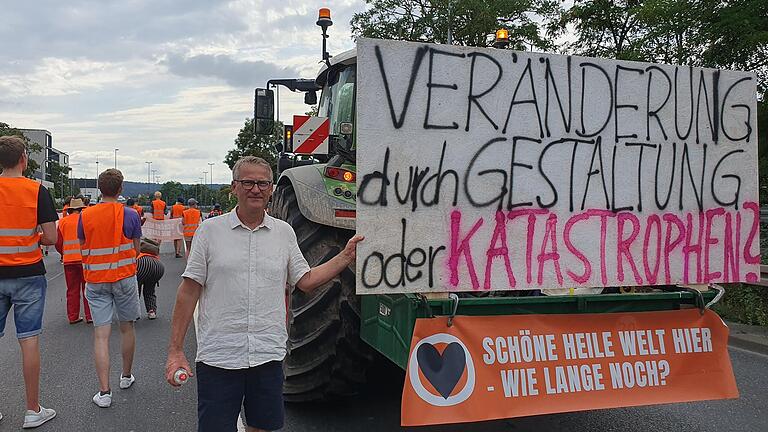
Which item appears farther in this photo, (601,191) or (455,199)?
(601,191)

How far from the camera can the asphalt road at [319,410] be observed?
175 inches

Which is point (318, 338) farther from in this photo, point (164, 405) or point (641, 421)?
point (641, 421)

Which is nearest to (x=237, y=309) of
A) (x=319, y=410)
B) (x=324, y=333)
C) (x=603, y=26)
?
(x=324, y=333)

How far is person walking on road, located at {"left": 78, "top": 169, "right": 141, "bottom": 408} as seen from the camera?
4930 mm

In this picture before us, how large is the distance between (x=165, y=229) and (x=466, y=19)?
14412mm

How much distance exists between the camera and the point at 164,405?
16.1 ft

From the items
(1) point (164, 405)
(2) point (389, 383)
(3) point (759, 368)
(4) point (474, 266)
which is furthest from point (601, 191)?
(3) point (759, 368)

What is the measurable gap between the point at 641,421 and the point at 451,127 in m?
2.92

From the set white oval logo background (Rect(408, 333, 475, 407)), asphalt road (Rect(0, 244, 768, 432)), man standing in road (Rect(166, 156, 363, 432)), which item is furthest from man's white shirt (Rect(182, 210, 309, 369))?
asphalt road (Rect(0, 244, 768, 432))

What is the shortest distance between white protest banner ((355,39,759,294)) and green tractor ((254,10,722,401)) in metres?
0.12

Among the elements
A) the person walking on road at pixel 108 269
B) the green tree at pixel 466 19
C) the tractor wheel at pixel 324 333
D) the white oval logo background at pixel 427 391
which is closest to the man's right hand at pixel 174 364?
the white oval logo background at pixel 427 391

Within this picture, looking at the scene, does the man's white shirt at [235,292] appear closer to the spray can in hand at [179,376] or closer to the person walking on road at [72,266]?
the spray can in hand at [179,376]

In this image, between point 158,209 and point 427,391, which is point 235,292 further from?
point 158,209

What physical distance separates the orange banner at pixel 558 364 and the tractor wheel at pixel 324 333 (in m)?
1.25
